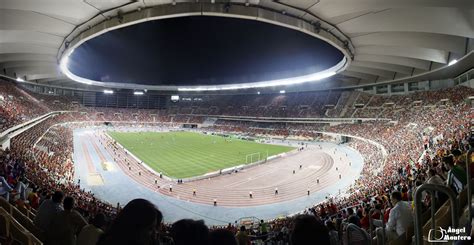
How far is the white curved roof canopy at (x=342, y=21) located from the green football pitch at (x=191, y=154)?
14.7 metres

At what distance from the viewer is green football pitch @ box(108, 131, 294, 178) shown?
31.3m

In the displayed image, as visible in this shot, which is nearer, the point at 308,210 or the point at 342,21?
the point at 308,210

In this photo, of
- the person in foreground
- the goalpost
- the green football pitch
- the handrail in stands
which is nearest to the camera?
the person in foreground

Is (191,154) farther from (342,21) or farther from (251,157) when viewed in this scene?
(342,21)

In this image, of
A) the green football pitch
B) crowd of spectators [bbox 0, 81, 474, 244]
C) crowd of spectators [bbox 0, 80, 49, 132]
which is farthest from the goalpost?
crowd of spectators [bbox 0, 80, 49, 132]

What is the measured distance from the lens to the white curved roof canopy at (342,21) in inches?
657

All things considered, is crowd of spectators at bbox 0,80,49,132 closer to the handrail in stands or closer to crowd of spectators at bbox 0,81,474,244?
crowd of spectators at bbox 0,81,474,244

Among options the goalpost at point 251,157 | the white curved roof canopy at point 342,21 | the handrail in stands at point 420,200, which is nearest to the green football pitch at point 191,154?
the goalpost at point 251,157

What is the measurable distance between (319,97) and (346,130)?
57.4 ft

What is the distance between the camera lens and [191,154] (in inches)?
1545

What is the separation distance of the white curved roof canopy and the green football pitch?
1474 centimetres

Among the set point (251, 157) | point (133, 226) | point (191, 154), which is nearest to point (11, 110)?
point (191, 154)

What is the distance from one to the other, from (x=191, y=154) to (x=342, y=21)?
2540 cm

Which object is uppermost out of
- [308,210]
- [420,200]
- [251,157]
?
[420,200]
